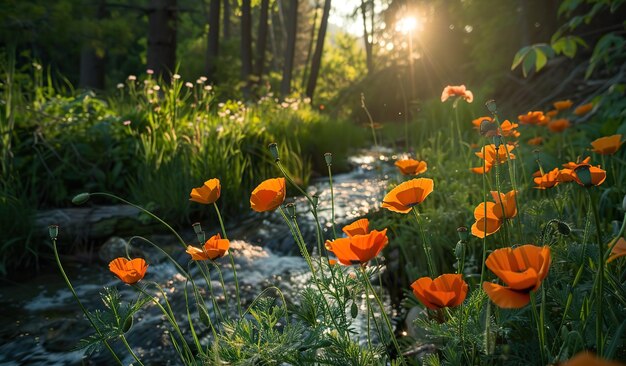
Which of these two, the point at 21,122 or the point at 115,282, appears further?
the point at 21,122

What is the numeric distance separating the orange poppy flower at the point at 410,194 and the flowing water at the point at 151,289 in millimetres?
556

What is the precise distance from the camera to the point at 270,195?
1288mm

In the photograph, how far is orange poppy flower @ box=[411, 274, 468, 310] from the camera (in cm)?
94

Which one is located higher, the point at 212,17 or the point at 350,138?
the point at 212,17

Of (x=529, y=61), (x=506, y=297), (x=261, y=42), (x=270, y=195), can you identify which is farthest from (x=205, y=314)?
(x=261, y=42)

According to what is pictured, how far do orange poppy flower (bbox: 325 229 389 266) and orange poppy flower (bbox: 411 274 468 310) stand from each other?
0.35ft

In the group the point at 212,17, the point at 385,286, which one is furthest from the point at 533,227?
the point at 212,17

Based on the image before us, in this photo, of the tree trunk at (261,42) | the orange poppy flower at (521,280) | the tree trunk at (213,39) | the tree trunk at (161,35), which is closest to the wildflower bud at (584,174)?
the orange poppy flower at (521,280)

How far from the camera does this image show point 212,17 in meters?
11.3

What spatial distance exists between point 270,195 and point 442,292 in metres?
0.53

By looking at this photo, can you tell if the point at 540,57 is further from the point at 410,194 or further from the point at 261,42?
the point at 261,42

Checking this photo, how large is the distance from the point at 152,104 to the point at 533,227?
440 cm

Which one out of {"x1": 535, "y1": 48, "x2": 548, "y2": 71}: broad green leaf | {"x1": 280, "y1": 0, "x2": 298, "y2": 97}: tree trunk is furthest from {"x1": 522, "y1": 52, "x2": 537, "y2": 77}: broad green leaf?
{"x1": 280, "y1": 0, "x2": 298, "y2": 97}: tree trunk

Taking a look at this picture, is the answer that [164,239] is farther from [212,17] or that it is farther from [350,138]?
[212,17]
